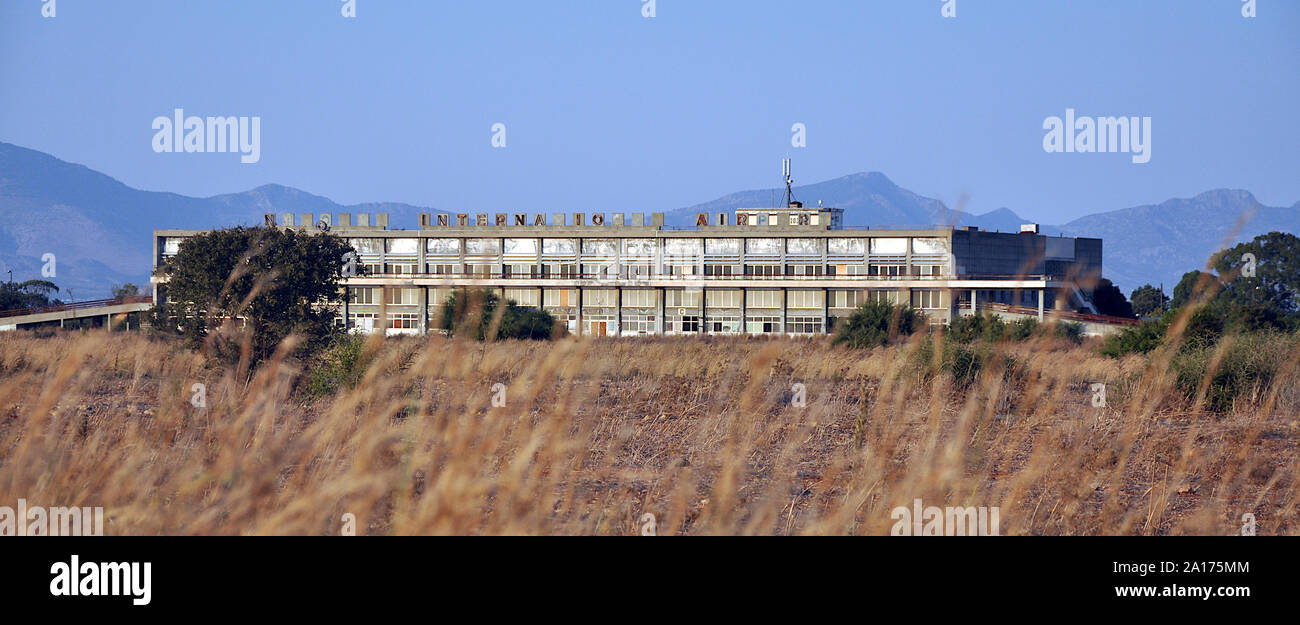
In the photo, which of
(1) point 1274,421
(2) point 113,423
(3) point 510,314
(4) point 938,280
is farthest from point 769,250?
(2) point 113,423

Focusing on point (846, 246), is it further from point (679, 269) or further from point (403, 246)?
point (403, 246)

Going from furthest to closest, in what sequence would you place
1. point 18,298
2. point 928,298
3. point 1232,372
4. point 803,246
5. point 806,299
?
point 18,298 → point 803,246 → point 806,299 → point 928,298 → point 1232,372

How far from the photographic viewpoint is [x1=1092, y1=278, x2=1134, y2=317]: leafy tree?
317 feet

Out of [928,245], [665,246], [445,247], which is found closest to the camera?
[928,245]

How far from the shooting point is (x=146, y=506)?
5.82 metres

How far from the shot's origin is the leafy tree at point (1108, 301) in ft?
317

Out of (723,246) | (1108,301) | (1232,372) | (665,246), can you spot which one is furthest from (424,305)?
(1232,372)

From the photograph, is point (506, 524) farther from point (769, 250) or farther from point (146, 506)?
point (769, 250)

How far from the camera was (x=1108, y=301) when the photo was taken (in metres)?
97.9

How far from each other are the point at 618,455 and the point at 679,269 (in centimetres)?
8349

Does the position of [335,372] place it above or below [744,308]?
below

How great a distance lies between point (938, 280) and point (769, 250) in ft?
49.1

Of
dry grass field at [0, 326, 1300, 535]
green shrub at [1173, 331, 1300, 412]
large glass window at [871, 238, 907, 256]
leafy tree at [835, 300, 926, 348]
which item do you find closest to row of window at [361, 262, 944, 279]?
Answer: large glass window at [871, 238, 907, 256]
